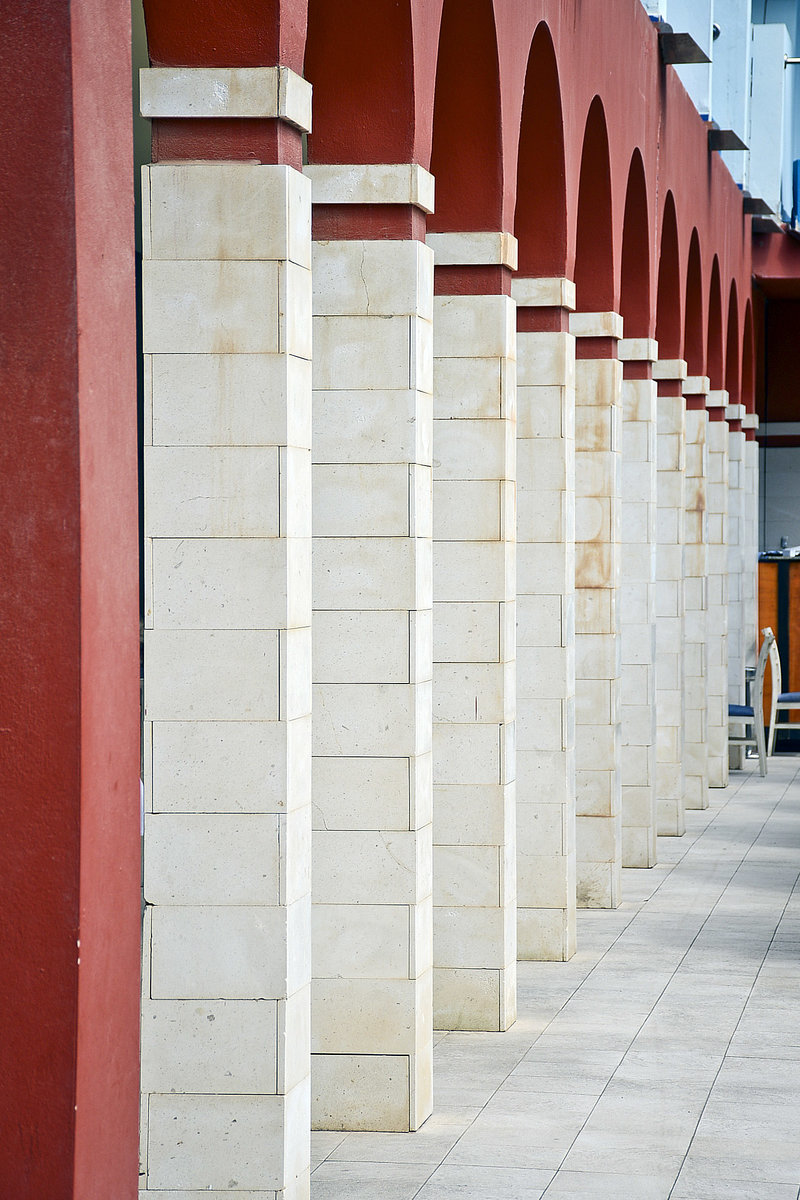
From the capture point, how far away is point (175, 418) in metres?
4.82

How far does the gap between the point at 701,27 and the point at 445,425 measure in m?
6.21

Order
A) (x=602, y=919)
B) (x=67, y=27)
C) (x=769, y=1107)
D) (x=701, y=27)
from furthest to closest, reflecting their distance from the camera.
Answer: (x=701, y=27), (x=602, y=919), (x=769, y=1107), (x=67, y=27)

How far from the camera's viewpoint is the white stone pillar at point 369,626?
5785 millimetres

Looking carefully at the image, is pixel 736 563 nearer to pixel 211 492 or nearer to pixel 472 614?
pixel 472 614

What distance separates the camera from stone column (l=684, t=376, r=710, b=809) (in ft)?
44.1

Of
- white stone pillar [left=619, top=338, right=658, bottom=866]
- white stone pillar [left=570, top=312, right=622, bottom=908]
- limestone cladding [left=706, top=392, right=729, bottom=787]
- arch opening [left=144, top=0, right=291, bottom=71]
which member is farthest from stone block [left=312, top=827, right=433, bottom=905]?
limestone cladding [left=706, top=392, right=729, bottom=787]

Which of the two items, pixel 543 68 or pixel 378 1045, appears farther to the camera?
pixel 543 68

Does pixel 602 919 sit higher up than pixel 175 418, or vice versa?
pixel 175 418

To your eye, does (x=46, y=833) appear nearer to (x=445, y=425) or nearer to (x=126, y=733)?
(x=126, y=733)

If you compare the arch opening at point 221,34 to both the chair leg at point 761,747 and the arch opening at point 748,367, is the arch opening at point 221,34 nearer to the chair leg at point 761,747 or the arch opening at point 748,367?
the chair leg at point 761,747

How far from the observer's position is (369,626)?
19.0ft

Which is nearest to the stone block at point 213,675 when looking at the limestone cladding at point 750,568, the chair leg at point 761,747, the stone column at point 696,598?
the stone column at point 696,598

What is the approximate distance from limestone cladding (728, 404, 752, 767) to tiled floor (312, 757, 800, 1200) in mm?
6293

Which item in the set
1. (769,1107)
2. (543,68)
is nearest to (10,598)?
(769,1107)
